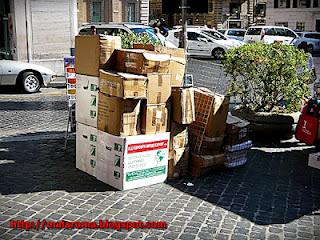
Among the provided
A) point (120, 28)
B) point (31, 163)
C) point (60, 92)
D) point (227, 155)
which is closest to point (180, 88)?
point (227, 155)

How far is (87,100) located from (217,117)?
168 cm

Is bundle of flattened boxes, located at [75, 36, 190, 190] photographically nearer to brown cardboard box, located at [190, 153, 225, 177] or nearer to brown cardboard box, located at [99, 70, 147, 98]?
brown cardboard box, located at [99, 70, 147, 98]

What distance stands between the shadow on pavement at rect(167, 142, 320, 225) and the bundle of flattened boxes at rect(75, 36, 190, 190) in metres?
0.58

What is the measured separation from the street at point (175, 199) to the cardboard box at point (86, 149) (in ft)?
0.33

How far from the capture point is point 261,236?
183 inches

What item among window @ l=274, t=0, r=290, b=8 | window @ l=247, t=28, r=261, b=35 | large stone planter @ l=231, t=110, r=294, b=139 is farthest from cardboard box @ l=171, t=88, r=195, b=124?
window @ l=274, t=0, r=290, b=8

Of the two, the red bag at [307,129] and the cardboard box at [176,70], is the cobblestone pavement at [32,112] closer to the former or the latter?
the cardboard box at [176,70]

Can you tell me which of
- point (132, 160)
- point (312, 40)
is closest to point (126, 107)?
point (132, 160)

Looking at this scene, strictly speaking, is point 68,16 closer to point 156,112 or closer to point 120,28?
point 120,28

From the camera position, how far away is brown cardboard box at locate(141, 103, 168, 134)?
5699 mm

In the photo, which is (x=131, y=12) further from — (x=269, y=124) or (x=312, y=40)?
(x=269, y=124)

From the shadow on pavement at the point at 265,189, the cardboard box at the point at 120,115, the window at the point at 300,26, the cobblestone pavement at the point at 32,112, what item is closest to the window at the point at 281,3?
the window at the point at 300,26

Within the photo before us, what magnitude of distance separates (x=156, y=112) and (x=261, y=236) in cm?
192

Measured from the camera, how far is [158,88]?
18.7ft
